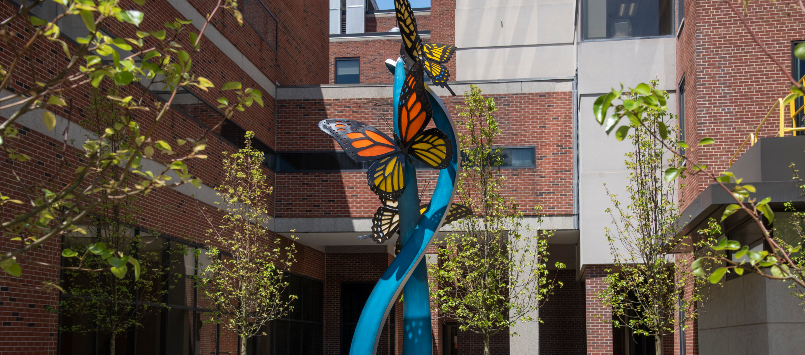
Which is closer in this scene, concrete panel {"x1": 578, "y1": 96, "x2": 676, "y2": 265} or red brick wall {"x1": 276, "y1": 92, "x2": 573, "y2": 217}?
concrete panel {"x1": 578, "y1": 96, "x2": 676, "y2": 265}

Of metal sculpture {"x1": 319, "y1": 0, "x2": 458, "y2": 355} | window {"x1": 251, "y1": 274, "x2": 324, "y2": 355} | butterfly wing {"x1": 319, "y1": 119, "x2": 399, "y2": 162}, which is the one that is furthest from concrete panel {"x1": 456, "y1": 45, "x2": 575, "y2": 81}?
butterfly wing {"x1": 319, "y1": 119, "x2": 399, "y2": 162}

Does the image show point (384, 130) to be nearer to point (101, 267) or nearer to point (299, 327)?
point (299, 327)

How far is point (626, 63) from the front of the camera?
18297mm

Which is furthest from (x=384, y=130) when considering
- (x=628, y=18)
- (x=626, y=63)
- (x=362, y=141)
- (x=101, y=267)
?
(x=362, y=141)

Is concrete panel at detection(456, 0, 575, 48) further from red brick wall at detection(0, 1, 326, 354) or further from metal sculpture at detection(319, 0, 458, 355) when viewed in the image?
metal sculpture at detection(319, 0, 458, 355)

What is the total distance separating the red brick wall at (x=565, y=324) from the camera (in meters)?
26.9

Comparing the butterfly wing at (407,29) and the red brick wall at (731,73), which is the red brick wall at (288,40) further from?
the red brick wall at (731,73)

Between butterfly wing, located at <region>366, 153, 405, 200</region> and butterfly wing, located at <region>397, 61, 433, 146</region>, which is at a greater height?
butterfly wing, located at <region>397, 61, 433, 146</region>

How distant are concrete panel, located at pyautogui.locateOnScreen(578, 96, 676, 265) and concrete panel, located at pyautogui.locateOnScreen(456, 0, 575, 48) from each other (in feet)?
20.9

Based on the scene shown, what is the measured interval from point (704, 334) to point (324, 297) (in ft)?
43.0

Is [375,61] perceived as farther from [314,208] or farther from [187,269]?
[187,269]

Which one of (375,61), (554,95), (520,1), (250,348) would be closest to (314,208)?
(250,348)

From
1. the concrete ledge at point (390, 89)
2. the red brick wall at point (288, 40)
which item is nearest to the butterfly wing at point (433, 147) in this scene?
the red brick wall at point (288, 40)

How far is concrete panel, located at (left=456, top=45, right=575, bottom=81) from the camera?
80.3 ft
